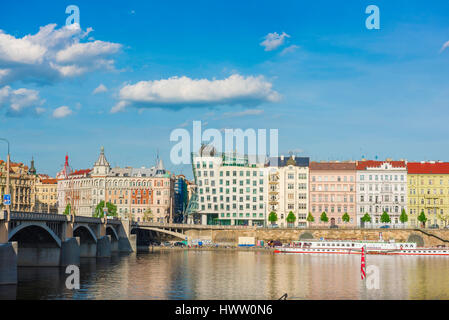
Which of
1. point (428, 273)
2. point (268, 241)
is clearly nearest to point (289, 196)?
point (268, 241)

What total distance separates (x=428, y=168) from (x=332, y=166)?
77.8 feet

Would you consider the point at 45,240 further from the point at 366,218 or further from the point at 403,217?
the point at 403,217

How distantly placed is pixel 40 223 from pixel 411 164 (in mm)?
111613

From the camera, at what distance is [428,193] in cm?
16325

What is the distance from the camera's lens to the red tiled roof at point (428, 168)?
16400 centimetres

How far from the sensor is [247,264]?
10131 centimetres

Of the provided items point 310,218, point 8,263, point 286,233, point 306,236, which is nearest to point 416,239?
point 310,218

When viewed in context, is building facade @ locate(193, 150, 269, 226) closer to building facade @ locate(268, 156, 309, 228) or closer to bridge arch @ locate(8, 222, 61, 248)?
building facade @ locate(268, 156, 309, 228)

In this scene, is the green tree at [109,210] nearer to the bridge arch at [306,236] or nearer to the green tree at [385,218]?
the bridge arch at [306,236]

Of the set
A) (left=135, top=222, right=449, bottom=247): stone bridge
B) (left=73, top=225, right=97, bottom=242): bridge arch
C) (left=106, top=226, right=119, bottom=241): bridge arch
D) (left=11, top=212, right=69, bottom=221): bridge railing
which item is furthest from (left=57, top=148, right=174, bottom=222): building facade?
(left=11, top=212, right=69, bottom=221): bridge railing

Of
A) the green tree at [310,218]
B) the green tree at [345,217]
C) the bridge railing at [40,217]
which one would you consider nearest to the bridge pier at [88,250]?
the bridge railing at [40,217]

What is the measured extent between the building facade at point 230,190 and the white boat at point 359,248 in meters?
30.3
